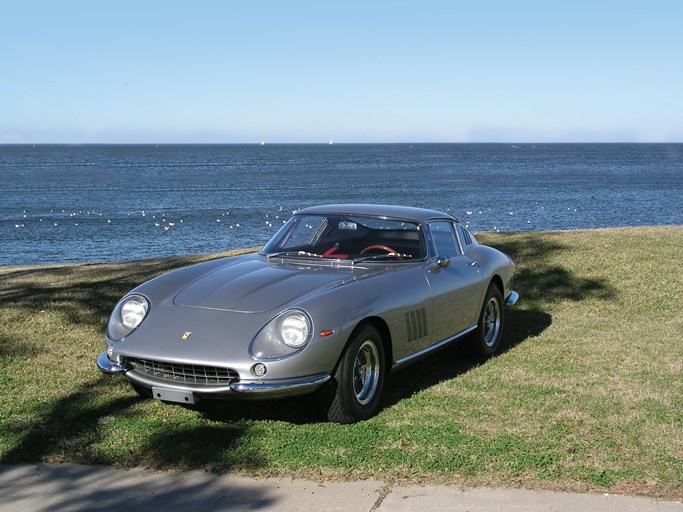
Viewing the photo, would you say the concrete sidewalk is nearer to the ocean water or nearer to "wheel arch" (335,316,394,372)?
"wheel arch" (335,316,394,372)

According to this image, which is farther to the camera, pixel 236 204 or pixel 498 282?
pixel 236 204

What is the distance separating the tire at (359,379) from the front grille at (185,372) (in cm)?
72

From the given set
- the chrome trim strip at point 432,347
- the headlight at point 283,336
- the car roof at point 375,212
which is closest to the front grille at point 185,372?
the headlight at point 283,336

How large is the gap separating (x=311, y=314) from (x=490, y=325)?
3.00 meters

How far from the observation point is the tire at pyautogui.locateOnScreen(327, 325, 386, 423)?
5.62m

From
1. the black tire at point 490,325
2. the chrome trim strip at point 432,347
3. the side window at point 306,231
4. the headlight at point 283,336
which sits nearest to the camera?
the headlight at point 283,336

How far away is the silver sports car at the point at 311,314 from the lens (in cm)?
539

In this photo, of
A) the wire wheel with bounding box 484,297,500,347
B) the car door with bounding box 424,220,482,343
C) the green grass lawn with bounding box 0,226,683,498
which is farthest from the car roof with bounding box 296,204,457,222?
the green grass lawn with bounding box 0,226,683,498

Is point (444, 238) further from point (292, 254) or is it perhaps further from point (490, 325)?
point (292, 254)

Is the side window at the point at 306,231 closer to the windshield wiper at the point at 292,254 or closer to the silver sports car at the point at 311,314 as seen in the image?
the silver sports car at the point at 311,314

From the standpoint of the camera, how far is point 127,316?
235 inches

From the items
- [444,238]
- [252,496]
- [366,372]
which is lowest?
[252,496]

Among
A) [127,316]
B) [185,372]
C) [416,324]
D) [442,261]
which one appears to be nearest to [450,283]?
[442,261]

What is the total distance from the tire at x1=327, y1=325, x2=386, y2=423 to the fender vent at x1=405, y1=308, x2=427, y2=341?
0.38 meters
